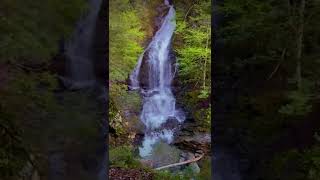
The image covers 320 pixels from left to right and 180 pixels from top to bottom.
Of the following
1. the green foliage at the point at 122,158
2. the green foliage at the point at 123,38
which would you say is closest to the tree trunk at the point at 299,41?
the green foliage at the point at 122,158

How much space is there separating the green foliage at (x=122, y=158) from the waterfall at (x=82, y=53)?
14.6 ft

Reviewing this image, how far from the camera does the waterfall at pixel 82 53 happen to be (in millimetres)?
4227

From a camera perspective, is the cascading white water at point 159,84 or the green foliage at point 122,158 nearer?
the green foliage at point 122,158

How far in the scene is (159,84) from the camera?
10.7 metres

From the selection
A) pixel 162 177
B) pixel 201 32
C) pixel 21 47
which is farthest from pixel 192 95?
pixel 21 47

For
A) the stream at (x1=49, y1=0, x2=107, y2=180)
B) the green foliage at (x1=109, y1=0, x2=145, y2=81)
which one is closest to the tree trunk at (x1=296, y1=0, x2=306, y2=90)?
the stream at (x1=49, y1=0, x2=107, y2=180)

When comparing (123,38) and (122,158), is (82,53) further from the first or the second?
(123,38)

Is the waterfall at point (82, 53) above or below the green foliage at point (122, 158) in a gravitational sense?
above

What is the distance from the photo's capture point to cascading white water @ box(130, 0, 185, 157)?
10.4 metres

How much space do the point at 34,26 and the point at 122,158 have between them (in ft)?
18.6

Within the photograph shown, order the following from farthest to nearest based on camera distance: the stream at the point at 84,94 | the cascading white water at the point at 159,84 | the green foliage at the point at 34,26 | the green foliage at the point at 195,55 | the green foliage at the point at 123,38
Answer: the cascading white water at the point at 159,84, the green foliage at the point at 195,55, the green foliage at the point at 123,38, the stream at the point at 84,94, the green foliage at the point at 34,26

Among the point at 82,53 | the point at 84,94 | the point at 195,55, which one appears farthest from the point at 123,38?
the point at 84,94

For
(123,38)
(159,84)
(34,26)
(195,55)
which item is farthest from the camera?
(159,84)

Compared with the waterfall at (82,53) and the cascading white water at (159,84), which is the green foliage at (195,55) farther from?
the waterfall at (82,53)
